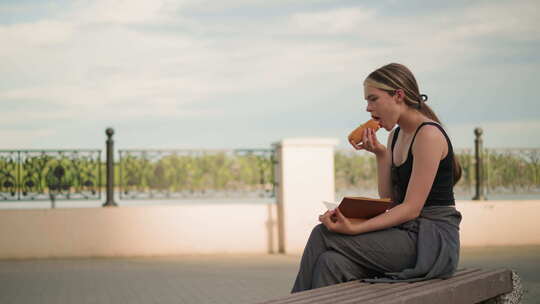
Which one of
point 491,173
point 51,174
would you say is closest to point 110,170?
point 51,174

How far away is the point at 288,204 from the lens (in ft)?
40.6

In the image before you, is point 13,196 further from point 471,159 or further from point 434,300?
point 434,300

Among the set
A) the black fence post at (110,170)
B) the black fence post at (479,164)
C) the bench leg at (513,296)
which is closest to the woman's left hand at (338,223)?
the bench leg at (513,296)

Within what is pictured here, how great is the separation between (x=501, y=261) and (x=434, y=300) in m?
8.13

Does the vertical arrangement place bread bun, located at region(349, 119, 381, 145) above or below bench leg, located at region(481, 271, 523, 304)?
above

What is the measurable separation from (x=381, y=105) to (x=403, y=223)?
0.56 m

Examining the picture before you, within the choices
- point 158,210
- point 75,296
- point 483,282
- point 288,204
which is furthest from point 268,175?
point 483,282

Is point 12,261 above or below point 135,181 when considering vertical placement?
below

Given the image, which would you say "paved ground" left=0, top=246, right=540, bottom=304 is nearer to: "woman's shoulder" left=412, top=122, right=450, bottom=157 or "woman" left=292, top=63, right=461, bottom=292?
"woman" left=292, top=63, right=461, bottom=292

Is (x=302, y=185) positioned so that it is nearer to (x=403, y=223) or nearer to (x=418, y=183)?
(x=403, y=223)

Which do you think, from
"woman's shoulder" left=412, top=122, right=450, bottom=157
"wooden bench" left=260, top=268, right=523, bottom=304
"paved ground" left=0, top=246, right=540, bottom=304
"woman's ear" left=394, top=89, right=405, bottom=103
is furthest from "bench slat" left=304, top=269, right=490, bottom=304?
"paved ground" left=0, top=246, right=540, bottom=304

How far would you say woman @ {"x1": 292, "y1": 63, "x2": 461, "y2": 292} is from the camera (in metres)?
3.52

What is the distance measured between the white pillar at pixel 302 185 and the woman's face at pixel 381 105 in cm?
871

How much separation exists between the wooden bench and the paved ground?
3441mm
